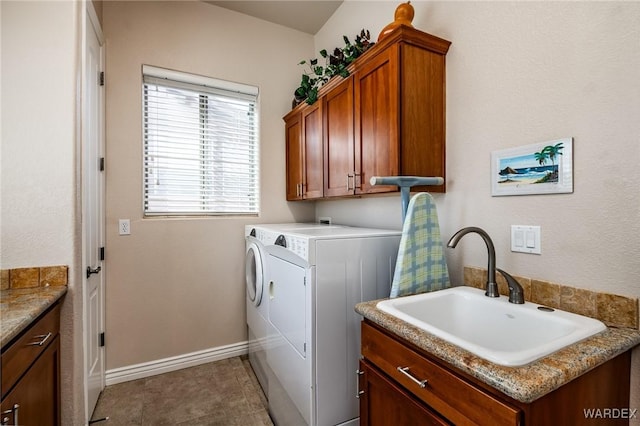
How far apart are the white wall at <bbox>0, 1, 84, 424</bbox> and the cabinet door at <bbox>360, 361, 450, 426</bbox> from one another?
54.4 inches

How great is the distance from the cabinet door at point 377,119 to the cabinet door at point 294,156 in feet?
2.75

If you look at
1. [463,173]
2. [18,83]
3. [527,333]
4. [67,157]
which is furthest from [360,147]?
[18,83]

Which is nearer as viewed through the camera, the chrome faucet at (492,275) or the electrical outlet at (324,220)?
the chrome faucet at (492,275)

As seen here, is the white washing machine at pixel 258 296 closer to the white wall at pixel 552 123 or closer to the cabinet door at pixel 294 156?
the cabinet door at pixel 294 156

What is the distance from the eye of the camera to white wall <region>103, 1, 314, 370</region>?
2.24m

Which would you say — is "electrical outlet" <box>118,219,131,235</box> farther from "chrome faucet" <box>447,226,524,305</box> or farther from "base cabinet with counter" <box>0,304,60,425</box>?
"chrome faucet" <box>447,226,524,305</box>

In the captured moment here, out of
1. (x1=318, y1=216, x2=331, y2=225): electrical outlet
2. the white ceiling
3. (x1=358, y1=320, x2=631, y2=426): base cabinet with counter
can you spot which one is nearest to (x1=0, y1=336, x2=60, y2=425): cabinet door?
(x1=358, y1=320, x2=631, y2=426): base cabinet with counter

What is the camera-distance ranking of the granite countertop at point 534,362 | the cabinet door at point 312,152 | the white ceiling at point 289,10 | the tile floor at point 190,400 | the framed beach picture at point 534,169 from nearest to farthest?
the granite countertop at point 534,362
the framed beach picture at point 534,169
the tile floor at point 190,400
the cabinet door at point 312,152
the white ceiling at point 289,10

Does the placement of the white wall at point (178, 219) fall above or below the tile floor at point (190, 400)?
above

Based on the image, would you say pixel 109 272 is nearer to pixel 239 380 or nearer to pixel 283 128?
pixel 239 380

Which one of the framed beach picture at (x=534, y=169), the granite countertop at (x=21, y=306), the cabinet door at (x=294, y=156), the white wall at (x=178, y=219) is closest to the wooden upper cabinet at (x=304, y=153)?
the cabinet door at (x=294, y=156)

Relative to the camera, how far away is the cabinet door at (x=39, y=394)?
987 mm

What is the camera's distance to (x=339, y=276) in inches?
57.5

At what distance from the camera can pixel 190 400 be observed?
2039 mm
